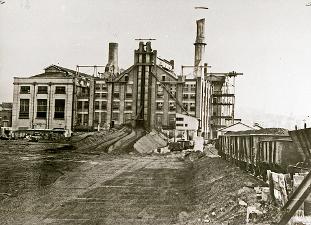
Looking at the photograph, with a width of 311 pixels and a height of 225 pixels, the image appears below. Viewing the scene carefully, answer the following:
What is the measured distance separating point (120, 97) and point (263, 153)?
36607 mm

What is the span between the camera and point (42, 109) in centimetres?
5159

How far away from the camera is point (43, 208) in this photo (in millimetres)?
12117

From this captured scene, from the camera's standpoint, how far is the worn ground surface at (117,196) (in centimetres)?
1071

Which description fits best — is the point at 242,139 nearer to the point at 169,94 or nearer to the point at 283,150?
the point at 283,150

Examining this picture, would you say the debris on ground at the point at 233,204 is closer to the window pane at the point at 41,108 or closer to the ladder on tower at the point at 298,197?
the ladder on tower at the point at 298,197

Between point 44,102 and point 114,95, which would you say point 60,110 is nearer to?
point 44,102

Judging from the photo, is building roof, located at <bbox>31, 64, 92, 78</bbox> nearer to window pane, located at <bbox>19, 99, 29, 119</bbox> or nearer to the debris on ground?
window pane, located at <bbox>19, 99, 29, 119</bbox>

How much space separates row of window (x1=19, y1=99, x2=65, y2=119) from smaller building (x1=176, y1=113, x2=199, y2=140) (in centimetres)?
1491

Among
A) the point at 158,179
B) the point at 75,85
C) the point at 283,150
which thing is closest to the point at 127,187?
the point at 158,179

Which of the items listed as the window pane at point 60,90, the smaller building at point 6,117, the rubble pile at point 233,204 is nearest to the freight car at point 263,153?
the rubble pile at point 233,204

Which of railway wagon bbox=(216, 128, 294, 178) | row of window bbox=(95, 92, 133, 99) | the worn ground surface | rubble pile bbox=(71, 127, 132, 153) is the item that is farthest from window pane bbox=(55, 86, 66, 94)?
railway wagon bbox=(216, 128, 294, 178)

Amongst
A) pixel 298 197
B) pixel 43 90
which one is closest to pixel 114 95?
pixel 43 90

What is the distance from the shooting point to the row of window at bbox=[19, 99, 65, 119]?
51.3 meters

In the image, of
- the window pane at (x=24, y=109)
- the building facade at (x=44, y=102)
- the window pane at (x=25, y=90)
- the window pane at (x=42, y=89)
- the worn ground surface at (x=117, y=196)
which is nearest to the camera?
the worn ground surface at (x=117, y=196)
